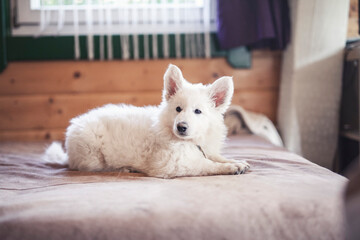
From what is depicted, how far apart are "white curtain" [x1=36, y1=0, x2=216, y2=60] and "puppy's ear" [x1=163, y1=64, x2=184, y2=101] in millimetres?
1234

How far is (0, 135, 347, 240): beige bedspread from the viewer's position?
0.96 metres

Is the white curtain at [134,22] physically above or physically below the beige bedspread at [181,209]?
above

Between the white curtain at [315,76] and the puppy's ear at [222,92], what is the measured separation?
1203mm

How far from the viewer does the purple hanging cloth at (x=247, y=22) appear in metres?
2.69

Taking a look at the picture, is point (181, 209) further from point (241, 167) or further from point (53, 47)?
point (53, 47)

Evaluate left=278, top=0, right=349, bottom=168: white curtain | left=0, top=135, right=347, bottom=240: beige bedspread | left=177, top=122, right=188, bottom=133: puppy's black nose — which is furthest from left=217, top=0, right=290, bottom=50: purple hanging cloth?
left=0, top=135, right=347, bottom=240: beige bedspread

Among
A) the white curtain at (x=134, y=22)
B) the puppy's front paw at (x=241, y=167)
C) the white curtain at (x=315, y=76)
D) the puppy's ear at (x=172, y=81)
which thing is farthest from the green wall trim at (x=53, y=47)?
the puppy's front paw at (x=241, y=167)

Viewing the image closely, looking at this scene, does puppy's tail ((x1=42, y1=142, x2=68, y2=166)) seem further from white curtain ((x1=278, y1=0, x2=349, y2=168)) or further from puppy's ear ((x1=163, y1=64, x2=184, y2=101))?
white curtain ((x1=278, y1=0, x2=349, y2=168))

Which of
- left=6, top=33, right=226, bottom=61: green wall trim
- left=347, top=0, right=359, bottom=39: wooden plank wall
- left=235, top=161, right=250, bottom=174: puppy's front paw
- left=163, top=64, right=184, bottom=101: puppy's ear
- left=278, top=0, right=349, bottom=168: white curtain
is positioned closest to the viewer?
left=235, top=161, right=250, bottom=174: puppy's front paw

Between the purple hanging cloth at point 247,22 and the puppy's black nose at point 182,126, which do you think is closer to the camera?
the puppy's black nose at point 182,126

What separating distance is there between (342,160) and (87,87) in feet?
7.77

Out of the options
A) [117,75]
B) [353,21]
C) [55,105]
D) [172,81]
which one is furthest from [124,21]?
[353,21]

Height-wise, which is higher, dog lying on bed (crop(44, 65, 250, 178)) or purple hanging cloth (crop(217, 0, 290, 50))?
purple hanging cloth (crop(217, 0, 290, 50))

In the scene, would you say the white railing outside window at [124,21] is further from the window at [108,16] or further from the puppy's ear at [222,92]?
the puppy's ear at [222,92]
